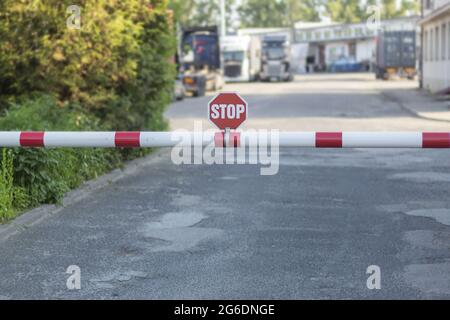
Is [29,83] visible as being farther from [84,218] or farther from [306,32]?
[306,32]

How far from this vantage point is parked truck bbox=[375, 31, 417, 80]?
61438 millimetres

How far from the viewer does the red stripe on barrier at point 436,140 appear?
6789mm

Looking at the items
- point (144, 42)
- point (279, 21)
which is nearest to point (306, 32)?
point (279, 21)

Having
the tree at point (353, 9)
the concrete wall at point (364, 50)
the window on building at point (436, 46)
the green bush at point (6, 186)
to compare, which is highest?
the tree at point (353, 9)

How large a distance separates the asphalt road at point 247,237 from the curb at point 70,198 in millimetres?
113

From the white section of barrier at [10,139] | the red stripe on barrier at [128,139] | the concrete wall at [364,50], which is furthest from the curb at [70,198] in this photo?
the concrete wall at [364,50]

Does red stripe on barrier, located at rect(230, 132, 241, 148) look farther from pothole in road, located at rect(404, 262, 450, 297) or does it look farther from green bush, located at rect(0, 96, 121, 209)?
green bush, located at rect(0, 96, 121, 209)

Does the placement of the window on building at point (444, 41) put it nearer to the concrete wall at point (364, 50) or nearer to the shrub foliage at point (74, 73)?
the shrub foliage at point (74, 73)

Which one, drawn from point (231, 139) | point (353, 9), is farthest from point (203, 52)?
point (353, 9)

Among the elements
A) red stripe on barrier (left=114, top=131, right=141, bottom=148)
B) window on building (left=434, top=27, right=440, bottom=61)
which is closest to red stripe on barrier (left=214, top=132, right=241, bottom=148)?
red stripe on barrier (left=114, top=131, right=141, bottom=148)

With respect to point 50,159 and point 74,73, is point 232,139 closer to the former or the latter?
point 50,159

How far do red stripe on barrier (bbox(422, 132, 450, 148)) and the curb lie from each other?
13.8ft

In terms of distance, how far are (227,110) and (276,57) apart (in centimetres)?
5932
